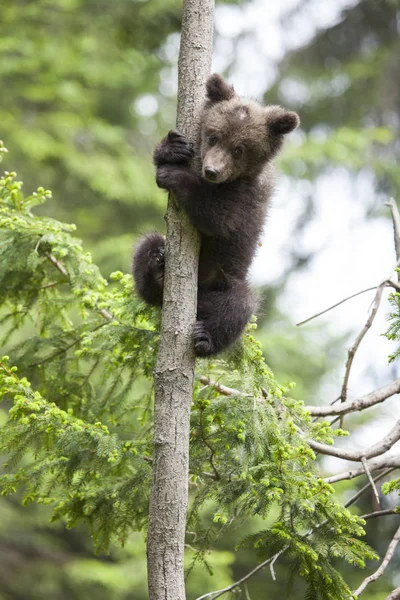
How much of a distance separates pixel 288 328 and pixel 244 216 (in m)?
7.95

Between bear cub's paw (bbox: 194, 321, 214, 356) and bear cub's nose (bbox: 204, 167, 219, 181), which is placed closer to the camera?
bear cub's paw (bbox: 194, 321, 214, 356)

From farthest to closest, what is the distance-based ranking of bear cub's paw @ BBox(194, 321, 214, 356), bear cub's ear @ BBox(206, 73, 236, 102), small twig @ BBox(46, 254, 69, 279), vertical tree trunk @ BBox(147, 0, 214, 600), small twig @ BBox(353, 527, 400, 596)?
1. small twig @ BBox(46, 254, 69, 279)
2. bear cub's ear @ BBox(206, 73, 236, 102)
3. bear cub's paw @ BBox(194, 321, 214, 356)
4. small twig @ BBox(353, 527, 400, 596)
5. vertical tree trunk @ BBox(147, 0, 214, 600)

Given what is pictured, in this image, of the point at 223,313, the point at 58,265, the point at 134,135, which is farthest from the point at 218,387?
the point at 134,135

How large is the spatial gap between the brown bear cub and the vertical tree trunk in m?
0.19

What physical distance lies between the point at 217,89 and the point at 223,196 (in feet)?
2.38

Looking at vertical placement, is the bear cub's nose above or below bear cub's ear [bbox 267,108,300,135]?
below

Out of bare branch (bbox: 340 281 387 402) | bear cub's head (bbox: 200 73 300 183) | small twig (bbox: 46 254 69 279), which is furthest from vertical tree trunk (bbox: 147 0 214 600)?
small twig (bbox: 46 254 69 279)

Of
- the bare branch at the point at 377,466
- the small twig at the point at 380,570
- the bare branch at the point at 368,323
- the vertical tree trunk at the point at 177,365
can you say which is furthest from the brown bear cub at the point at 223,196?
the small twig at the point at 380,570

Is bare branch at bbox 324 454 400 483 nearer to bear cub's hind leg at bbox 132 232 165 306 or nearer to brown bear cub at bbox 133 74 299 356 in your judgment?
brown bear cub at bbox 133 74 299 356

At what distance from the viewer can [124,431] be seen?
14.8ft

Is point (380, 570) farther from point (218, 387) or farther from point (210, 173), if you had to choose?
point (210, 173)

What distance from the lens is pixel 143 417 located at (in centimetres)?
464

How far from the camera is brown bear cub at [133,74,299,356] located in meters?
3.80

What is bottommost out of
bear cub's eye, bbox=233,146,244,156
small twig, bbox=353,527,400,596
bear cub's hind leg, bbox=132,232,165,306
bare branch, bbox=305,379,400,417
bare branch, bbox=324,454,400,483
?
small twig, bbox=353,527,400,596
